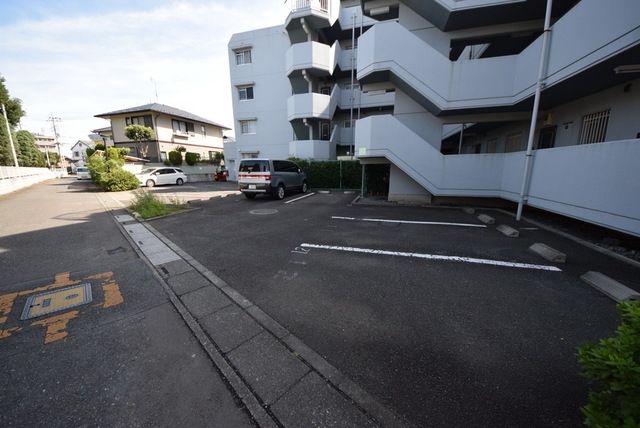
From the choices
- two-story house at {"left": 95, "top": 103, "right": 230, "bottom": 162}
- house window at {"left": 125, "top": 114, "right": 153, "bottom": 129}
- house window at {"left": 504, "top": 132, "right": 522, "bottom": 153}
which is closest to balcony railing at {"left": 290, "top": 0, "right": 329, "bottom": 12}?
house window at {"left": 504, "top": 132, "right": 522, "bottom": 153}

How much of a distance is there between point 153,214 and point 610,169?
11.1 meters

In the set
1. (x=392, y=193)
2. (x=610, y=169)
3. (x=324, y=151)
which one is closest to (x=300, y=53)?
(x=324, y=151)

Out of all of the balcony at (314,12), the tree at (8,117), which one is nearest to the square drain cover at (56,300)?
the balcony at (314,12)

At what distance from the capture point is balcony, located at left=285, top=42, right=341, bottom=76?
15141 mm

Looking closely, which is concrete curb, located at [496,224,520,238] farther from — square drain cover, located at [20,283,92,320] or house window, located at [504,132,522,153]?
square drain cover, located at [20,283,92,320]

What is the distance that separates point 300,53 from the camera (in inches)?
602

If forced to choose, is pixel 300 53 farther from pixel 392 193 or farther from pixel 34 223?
pixel 34 223

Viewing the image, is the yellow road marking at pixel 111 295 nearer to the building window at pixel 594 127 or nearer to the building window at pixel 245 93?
the building window at pixel 594 127

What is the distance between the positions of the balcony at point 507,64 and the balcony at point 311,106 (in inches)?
278

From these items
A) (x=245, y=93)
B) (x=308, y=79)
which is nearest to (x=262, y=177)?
(x=308, y=79)

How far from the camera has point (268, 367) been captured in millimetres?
2143

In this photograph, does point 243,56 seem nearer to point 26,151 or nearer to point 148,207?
point 148,207

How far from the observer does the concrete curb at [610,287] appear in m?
2.97

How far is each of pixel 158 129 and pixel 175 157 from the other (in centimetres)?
405
